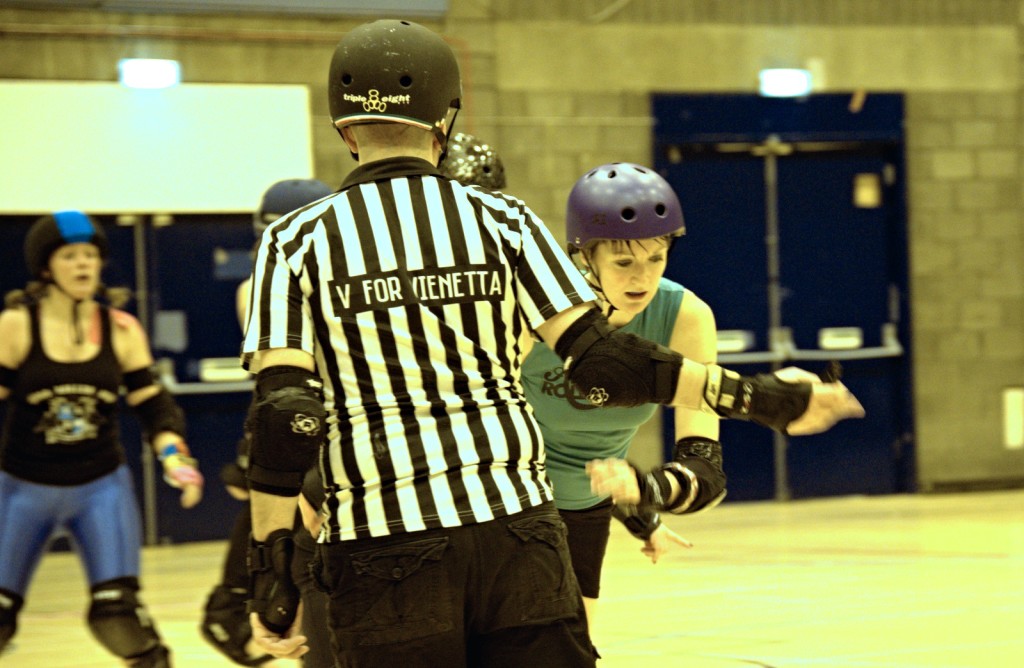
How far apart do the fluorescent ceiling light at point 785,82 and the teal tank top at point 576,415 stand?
7175 millimetres

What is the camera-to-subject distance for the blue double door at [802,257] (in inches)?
403

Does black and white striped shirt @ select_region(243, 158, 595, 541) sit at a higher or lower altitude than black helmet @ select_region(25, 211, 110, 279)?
lower

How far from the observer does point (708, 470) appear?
294 cm

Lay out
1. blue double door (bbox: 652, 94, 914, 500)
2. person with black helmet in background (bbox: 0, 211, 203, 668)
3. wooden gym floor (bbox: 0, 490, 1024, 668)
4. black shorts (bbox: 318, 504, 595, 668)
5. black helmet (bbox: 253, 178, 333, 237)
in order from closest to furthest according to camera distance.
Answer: black shorts (bbox: 318, 504, 595, 668) < black helmet (bbox: 253, 178, 333, 237) < person with black helmet in background (bbox: 0, 211, 203, 668) < wooden gym floor (bbox: 0, 490, 1024, 668) < blue double door (bbox: 652, 94, 914, 500)

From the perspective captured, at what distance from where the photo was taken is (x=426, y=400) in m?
2.11

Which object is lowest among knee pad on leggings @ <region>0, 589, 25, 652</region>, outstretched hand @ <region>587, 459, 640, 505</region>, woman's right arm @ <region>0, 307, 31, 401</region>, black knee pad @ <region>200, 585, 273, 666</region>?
black knee pad @ <region>200, 585, 273, 666</region>

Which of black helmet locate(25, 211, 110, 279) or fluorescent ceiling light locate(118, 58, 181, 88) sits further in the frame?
fluorescent ceiling light locate(118, 58, 181, 88)

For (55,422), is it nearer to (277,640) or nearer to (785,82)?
(277,640)

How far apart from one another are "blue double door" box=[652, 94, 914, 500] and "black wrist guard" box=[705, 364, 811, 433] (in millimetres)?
8022

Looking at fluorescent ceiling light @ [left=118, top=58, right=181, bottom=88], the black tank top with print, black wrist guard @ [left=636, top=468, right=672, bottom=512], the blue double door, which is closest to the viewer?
black wrist guard @ [left=636, top=468, right=672, bottom=512]

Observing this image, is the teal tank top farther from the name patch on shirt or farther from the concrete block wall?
the concrete block wall

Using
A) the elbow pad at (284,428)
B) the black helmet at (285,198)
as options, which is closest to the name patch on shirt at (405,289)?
the elbow pad at (284,428)

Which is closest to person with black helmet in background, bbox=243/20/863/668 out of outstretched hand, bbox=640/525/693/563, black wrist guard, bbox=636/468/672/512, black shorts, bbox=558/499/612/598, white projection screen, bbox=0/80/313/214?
black wrist guard, bbox=636/468/672/512

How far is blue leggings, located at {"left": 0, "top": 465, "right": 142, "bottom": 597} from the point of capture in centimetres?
448
